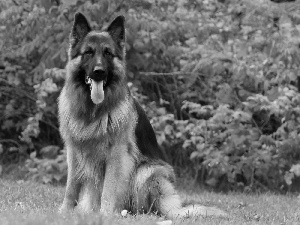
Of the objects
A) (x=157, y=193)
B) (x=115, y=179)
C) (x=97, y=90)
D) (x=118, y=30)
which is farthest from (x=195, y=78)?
(x=115, y=179)

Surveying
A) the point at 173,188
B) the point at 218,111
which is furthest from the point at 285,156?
the point at 173,188

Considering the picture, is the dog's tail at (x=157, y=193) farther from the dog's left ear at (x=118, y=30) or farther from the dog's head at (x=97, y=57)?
the dog's left ear at (x=118, y=30)

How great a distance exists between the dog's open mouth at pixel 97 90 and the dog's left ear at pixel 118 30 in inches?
20.8

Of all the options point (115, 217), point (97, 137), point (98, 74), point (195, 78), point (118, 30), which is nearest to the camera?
point (115, 217)

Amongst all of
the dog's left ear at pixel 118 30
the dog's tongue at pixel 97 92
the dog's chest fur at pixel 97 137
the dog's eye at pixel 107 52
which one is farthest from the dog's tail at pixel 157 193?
the dog's left ear at pixel 118 30

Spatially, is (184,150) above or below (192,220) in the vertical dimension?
below

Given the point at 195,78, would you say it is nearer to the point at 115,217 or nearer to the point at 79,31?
the point at 79,31

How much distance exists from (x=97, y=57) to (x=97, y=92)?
37 centimetres

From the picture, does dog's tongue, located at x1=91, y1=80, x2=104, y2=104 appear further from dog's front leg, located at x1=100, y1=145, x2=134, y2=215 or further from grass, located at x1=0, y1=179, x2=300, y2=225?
grass, located at x1=0, y1=179, x2=300, y2=225

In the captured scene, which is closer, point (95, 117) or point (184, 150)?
point (95, 117)

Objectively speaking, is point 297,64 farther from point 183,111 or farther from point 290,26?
point 183,111

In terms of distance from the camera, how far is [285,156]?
9.62 metres

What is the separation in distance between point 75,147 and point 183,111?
5466 millimetres

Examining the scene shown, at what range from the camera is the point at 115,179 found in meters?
5.79
